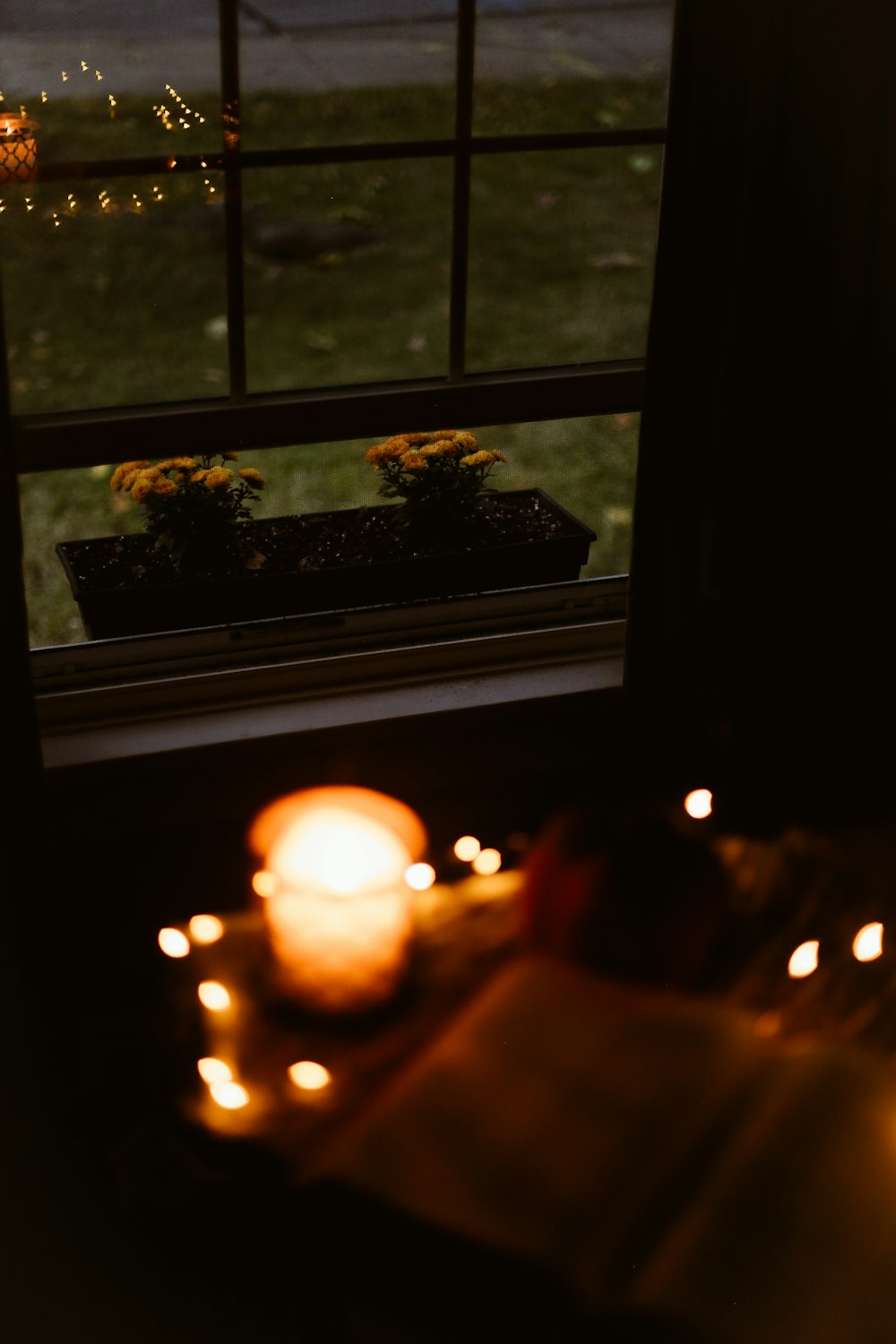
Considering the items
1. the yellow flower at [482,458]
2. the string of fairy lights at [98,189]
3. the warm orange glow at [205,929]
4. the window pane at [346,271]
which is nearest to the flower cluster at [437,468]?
the yellow flower at [482,458]

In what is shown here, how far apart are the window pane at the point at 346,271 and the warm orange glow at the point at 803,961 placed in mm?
947

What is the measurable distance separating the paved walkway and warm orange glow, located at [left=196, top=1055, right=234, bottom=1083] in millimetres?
1158

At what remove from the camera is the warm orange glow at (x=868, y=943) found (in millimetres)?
1602

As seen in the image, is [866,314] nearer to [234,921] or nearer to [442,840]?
[442,840]

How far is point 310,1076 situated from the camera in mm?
1417

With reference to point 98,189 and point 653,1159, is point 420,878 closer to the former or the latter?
point 653,1159

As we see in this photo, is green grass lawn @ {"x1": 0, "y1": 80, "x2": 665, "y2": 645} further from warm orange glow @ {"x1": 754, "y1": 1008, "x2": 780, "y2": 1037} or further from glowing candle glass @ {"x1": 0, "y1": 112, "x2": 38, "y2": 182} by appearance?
warm orange glow @ {"x1": 754, "y1": 1008, "x2": 780, "y2": 1037}

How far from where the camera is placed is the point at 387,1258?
4.25ft

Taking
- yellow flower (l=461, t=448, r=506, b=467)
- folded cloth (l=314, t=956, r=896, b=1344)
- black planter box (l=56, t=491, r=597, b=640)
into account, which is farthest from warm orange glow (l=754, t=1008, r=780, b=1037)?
yellow flower (l=461, t=448, r=506, b=467)

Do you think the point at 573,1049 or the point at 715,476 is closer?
the point at 573,1049

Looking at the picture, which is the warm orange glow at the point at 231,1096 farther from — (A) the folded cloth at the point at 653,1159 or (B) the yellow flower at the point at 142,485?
(B) the yellow flower at the point at 142,485

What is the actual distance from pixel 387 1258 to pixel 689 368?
1.17m

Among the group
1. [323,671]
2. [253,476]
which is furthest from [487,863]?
[253,476]

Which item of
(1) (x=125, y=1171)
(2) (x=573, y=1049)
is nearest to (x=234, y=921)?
(1) (x=125, y=1171)
